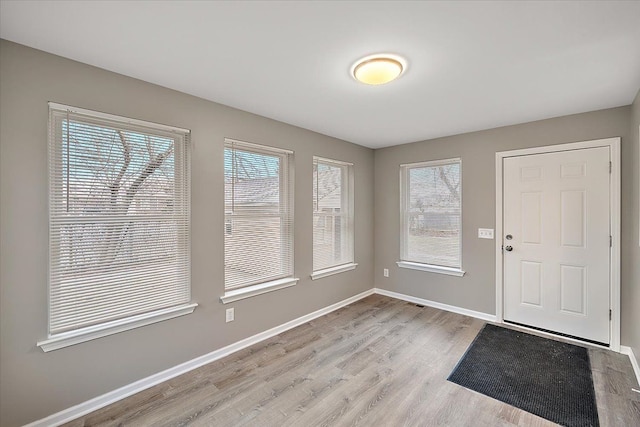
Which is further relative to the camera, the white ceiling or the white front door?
the white front door

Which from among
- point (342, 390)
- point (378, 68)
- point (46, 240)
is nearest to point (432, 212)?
point (378, 68)

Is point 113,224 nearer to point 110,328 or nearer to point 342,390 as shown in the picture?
point 110,328

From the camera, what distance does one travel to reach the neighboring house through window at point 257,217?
9.06 feet

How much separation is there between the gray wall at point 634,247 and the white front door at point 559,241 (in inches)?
5.9

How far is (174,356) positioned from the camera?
2.34m

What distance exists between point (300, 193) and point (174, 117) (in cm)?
152

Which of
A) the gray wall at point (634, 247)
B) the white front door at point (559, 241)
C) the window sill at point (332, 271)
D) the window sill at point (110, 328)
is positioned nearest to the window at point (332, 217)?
the window sill at point (332, 271)

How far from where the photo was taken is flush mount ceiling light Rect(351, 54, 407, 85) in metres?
1.88

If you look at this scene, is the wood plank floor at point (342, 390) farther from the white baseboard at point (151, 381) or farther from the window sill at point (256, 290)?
the window sill at point (256, 290)

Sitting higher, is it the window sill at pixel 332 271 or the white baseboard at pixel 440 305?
the window sill at pixel 332 271

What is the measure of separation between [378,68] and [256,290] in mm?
2270

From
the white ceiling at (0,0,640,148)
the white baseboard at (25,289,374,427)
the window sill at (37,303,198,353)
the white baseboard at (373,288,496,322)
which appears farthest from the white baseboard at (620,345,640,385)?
the window sill at (37,303,198,353)

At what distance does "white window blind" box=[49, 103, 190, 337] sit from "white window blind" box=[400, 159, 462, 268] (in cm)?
304

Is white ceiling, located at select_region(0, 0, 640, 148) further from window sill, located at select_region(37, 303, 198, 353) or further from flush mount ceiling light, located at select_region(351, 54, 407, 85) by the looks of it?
window sill, located at select_region(37, 303, 198, 353)
